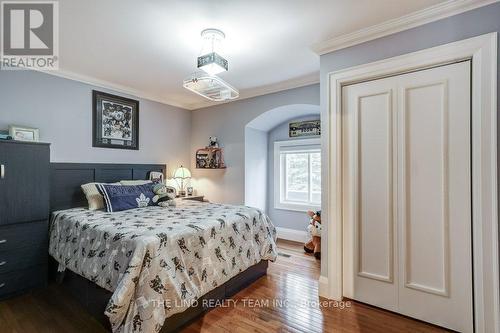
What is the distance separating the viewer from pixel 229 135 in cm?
413

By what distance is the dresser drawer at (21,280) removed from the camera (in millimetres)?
2308

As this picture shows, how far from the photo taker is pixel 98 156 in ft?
11.0

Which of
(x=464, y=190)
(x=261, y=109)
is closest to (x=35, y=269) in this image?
(x=261, y=109)

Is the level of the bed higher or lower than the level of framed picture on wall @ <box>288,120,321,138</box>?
lower

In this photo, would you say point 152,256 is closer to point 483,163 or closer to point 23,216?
point 23,216

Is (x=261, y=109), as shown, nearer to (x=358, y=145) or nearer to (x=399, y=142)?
(x=358, y=145)

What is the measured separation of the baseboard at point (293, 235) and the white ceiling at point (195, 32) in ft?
8.02

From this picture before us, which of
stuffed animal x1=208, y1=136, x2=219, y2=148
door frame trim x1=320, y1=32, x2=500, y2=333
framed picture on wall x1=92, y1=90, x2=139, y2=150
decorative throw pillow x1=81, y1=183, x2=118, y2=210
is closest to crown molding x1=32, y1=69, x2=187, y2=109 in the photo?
framed picture on wall x1=92, y1=90, x2=139, y2=150

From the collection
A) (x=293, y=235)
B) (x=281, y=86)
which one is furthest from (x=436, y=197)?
(x=293, y=235)

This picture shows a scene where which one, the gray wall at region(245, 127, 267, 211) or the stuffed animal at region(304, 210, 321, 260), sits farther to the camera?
the gray wall at region(245, 127, 267, 211)

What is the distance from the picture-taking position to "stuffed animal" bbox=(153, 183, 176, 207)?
10.2ft

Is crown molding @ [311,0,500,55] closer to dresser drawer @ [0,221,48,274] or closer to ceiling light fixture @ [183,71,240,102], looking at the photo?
ceiling light fixture @ [183,71,240,102]

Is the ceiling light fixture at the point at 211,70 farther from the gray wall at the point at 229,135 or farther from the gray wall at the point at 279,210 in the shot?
the gray wall at the point at 279,210

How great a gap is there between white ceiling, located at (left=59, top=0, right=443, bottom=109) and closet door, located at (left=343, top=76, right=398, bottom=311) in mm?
622
